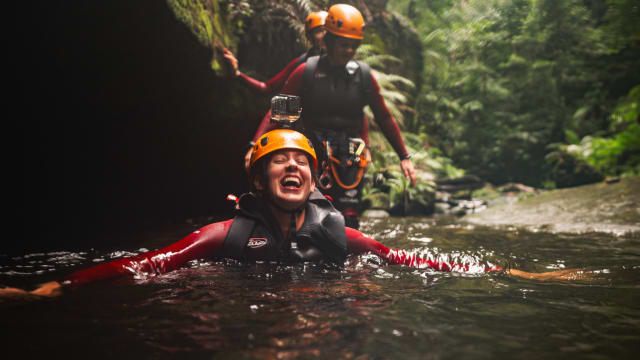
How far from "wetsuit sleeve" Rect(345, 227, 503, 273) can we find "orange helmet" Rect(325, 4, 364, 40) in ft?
7.63

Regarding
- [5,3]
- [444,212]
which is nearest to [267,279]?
[5,3]

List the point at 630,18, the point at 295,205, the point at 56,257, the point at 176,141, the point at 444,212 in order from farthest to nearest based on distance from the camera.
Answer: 1. the point at 630,18
2. the point at 444,212
3. the point at 176,141
4. the point at 56,257
5. the point at 295,205

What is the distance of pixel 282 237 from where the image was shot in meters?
3.25

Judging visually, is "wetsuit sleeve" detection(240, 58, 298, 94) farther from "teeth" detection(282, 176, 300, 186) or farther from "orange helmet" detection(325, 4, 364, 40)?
"teeth" detection(282, 176, 300, 186)

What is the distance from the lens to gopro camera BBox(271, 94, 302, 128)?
375 cm

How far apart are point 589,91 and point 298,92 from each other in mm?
13453

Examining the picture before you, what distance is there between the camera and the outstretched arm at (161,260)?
2598 millimetres

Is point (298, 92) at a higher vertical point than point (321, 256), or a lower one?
higher

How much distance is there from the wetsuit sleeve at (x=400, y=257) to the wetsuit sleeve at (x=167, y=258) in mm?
930

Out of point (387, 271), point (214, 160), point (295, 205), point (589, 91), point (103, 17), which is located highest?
point (589, 91)

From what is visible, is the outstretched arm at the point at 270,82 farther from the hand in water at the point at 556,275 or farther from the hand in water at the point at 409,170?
the hand in water at the point at 556,275

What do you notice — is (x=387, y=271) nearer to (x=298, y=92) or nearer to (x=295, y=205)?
(x=295, y=205)

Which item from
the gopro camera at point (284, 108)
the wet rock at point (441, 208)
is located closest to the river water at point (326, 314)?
the gopro camera at point (284, 108)

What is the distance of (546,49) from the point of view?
15641 mm
